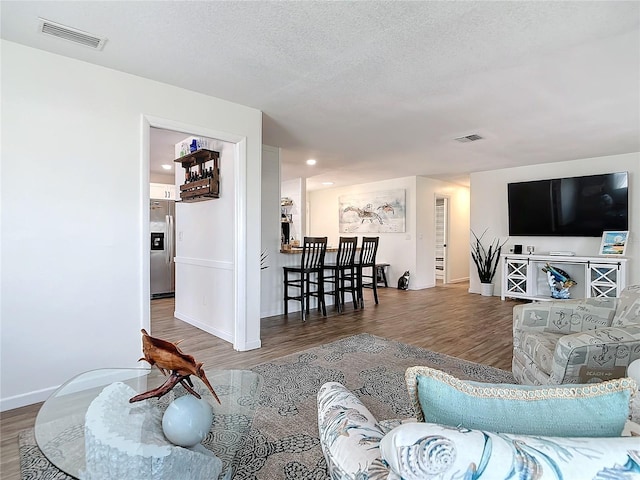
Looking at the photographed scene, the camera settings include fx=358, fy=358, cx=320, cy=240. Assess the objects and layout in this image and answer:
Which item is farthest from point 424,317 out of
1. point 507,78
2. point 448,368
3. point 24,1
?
point 24,1

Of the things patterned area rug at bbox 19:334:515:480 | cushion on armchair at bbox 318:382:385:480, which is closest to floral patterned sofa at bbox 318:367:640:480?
cushion on armchair at bbox 318:382:385:480

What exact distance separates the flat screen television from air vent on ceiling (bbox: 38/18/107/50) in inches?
256

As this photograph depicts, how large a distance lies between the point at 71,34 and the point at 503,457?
3048mm

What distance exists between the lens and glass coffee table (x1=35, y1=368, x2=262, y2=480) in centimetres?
124

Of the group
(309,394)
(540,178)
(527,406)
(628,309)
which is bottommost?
(309,394)

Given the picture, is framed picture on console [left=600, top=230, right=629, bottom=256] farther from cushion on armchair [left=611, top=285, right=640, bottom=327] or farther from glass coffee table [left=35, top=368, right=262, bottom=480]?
glass coffee table [left=35, top=368, right=262, bottom=480]

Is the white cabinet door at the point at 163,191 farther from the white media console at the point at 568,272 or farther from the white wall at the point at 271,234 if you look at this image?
the white media console at the point at 568,272

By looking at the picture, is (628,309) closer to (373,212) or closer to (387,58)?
(387,58)

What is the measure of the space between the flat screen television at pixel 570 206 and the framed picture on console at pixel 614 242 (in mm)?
82

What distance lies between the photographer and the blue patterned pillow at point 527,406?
0.70 meters

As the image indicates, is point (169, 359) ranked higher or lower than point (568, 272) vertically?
higher

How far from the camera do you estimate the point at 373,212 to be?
8406 millimetres

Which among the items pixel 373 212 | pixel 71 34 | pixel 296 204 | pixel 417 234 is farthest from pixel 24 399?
pixel 373 212

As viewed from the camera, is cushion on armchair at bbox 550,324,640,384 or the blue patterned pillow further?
cushion on armchair at bbox 550,324,640,384
